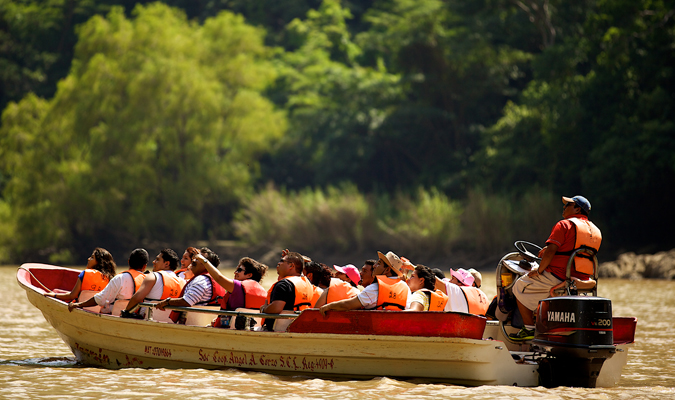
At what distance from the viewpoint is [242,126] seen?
3919 centimetres

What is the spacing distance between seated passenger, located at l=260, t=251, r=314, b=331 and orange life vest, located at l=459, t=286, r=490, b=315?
174 centimetres

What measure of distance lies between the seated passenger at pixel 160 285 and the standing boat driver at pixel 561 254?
386cm

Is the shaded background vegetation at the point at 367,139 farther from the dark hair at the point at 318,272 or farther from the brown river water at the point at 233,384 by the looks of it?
the dark hair at the point at 318,272

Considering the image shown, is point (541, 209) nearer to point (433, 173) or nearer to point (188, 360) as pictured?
point (433, 173)

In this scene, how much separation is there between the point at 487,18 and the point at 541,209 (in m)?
11.6

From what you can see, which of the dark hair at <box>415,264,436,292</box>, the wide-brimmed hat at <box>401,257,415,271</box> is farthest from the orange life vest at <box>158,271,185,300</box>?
the dark hair at <box>415,264,436,292</box>

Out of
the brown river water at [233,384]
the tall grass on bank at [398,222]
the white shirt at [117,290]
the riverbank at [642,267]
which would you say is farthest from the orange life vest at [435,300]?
the tall grass on bank at [398,222]

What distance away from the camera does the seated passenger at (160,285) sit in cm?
962

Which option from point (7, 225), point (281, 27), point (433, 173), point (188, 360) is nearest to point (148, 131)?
point (7, 225)

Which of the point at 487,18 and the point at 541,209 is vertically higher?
the point at 487,18

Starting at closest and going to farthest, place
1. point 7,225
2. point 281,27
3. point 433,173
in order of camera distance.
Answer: point 7,225 → point 433,173 → point 281,27

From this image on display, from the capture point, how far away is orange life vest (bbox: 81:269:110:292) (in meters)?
10.3

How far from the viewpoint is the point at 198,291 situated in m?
9.40

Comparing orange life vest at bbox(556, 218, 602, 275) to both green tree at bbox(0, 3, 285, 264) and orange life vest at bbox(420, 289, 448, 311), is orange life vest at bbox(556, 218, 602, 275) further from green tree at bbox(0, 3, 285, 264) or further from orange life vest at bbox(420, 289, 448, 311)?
green tree at bbox(0, 3, 285, 264)
